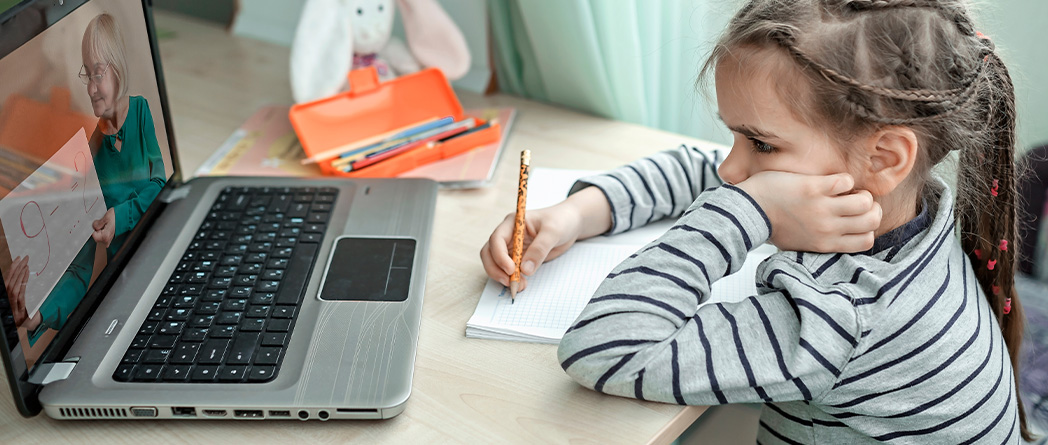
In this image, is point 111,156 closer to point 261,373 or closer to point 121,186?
point 121,186

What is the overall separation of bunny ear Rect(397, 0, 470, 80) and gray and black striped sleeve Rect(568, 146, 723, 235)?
1.21ft

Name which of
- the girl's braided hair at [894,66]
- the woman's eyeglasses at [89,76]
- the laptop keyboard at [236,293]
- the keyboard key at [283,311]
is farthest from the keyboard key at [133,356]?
the girl's braided hair at [894,66]

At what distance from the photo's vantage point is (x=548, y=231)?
785 millimetres

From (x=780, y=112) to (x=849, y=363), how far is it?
0.66 ft

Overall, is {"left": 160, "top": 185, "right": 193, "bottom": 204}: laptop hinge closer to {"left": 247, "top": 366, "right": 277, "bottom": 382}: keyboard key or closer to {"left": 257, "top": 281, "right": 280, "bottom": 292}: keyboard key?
{"left": 257, "top": 281, "right": 280, "bottom": 292}: keyboard key

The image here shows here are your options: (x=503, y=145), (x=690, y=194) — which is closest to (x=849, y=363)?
(x=690, y=194)

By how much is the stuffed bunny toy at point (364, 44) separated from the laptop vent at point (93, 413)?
23.8 inches

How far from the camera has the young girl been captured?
2.00ft

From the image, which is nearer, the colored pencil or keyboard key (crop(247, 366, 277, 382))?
keyboard key (crop(247, 366, 277, 382))

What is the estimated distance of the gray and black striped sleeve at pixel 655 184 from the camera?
0.85m

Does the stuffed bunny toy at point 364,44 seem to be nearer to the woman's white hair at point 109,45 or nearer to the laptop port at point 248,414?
the woman's white hair at point 109,45

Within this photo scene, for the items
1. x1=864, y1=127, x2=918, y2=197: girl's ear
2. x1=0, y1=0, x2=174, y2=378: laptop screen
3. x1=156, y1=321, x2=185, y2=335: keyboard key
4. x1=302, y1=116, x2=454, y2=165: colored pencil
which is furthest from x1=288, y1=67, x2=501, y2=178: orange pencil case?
x1=864, y1=127, x2=918, y2=197: girl's ear

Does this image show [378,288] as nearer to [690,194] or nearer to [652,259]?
[652,259]

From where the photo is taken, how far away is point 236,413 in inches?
23.1
